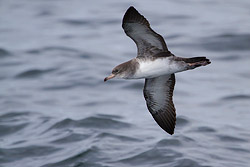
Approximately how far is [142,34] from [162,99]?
162 centimetres

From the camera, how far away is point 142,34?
923 centimetres

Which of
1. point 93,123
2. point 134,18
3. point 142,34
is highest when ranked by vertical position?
point 134,18

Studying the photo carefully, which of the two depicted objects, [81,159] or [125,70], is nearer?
[125,70]

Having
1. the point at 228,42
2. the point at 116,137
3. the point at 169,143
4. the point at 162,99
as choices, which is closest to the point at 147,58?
the point at 162,99

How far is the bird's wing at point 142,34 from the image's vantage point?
897cm

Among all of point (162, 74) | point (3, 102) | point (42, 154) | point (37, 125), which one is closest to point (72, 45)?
point (3, 102)

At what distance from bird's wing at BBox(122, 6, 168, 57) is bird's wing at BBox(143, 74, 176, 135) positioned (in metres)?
0.92

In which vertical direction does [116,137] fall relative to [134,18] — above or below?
below

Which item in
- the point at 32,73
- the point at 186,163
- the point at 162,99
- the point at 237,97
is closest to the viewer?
the point at 162,99

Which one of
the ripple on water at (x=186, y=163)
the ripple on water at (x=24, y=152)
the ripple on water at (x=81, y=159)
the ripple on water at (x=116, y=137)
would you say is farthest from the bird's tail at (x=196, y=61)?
the ripple on water at (x=24, y=152)

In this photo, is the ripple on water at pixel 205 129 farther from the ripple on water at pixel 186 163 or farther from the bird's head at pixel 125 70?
the bird's head at pixel 125 70

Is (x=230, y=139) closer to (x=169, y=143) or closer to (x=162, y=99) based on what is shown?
(x=169, y=143)

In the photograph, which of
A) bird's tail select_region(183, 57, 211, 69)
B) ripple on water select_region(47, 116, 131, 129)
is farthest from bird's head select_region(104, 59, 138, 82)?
ripple on water select_region(47, 116, 131, 129)

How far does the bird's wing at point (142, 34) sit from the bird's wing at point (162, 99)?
3.01ft
